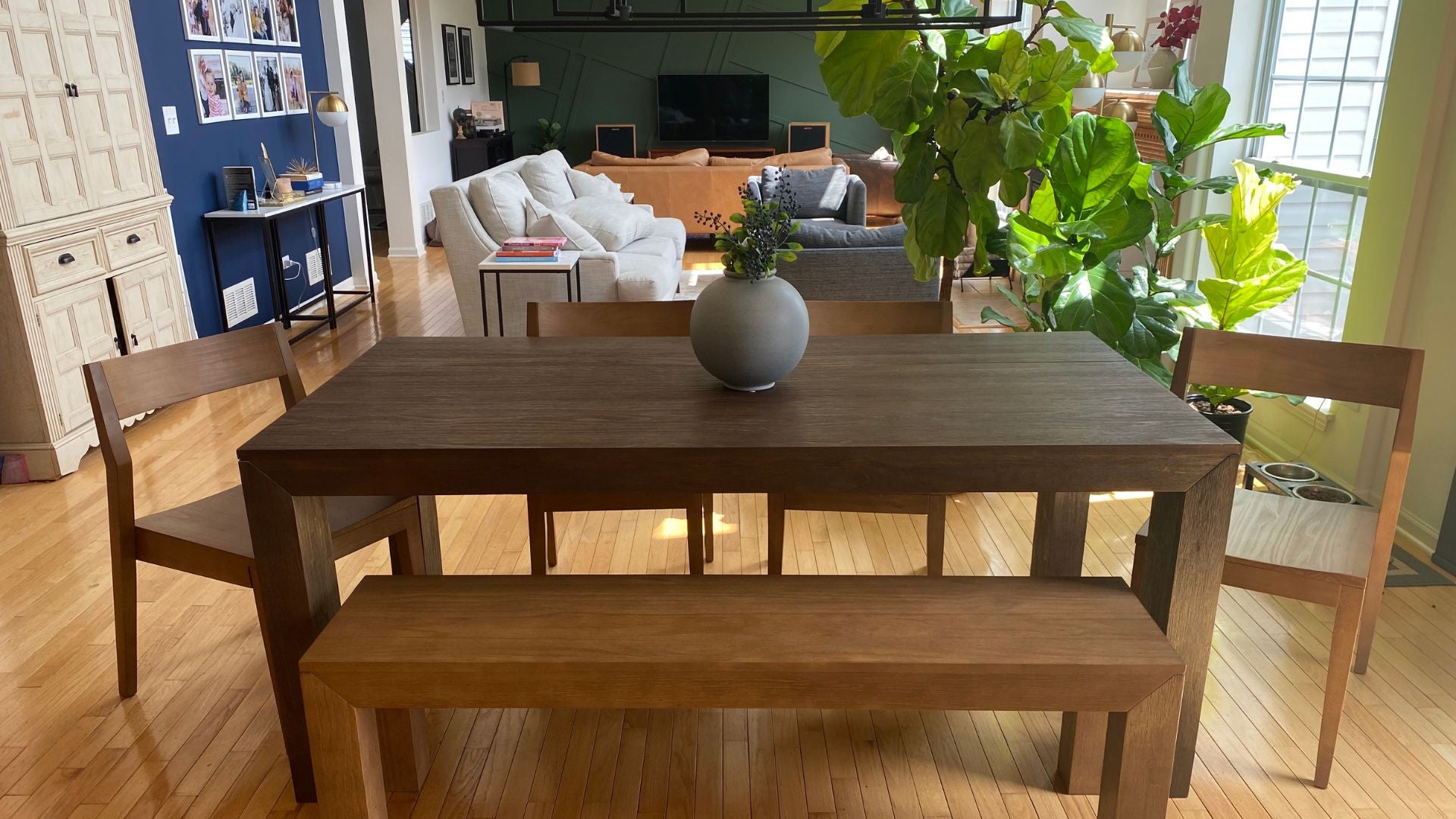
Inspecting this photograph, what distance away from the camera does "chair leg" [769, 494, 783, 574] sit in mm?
2518

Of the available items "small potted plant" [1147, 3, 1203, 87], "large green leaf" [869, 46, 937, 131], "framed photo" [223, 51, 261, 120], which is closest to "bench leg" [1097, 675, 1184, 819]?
"large green leaf" [869, 46, 937, 131]

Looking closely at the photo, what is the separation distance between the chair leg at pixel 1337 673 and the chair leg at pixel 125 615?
2.57m

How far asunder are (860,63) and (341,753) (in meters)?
2.35

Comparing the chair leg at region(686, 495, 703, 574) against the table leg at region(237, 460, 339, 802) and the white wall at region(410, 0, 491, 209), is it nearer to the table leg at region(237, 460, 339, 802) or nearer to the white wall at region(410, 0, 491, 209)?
the table leg at region(237, 460, 339, 802)

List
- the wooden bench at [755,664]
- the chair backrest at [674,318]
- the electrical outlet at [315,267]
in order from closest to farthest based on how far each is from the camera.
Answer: the wooden bench at [755,664], the chair backrest at [674,318], the electrical outlet at [315,267]

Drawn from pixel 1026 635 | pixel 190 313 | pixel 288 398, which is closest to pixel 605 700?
pixel 1026 635

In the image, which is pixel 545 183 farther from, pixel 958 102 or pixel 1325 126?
pixel 1325 126

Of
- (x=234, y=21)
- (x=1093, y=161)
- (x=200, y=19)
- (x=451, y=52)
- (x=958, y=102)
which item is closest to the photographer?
(x=958, y=102)

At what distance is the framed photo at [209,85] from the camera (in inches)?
200

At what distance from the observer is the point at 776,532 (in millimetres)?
2578

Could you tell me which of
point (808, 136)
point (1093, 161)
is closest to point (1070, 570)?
point (1093, 161)

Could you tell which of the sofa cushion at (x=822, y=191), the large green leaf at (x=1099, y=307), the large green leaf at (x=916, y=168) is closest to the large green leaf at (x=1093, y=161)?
the large green leaf at (x=1099, y=307)

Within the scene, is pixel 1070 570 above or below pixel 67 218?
below

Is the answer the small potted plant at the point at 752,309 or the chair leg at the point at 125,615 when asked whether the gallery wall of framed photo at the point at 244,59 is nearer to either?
the chair leg at the point at 125,615
